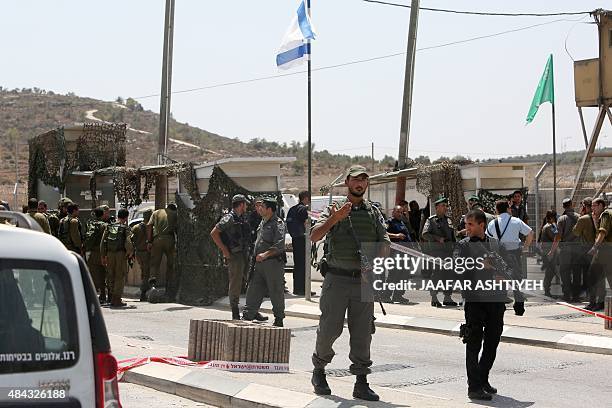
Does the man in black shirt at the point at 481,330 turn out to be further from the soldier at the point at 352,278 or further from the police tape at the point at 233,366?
the police tape at the point at 233,366

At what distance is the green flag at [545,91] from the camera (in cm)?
2998

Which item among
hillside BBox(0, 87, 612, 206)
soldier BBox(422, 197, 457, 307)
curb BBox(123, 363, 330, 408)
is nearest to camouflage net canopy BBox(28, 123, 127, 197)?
soldier BBox(422, 197, 457, 307)

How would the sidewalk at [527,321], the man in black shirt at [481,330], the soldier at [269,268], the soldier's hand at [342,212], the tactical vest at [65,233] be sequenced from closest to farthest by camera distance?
the soldier's hand at [342,212] < the man in black shirt at [481,330] < the sidewalk at [527,321] < the soldier at [269,268] < the tactical vest at [65,233]

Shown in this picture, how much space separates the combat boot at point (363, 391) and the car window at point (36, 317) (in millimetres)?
4385

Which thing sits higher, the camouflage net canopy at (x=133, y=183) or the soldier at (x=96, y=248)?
the camouflage net canopy at (x=133, y=183)

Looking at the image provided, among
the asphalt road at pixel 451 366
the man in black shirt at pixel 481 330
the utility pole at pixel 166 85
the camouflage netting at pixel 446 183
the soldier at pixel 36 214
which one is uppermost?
the utility pole at pixel 166 85

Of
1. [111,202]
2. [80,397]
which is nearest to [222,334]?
[80,397]

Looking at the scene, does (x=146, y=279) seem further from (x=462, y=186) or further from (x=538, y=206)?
(x=538, y=206)

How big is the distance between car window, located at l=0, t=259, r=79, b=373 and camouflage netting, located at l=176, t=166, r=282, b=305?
46.9 feet

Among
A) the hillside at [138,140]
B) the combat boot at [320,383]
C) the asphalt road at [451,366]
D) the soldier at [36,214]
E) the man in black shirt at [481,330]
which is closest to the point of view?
the combat boot at [320,383]

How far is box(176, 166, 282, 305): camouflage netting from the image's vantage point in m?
19.1

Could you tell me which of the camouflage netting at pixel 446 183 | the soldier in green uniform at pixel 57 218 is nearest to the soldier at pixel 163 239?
the soldier in green uniform at pixel 57 218

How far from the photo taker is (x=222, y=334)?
10461 mm

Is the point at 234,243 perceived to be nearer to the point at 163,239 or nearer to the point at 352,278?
the point at 163,239
